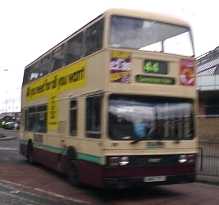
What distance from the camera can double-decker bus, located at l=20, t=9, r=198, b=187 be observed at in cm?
1294

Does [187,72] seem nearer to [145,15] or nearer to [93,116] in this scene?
[145,15]

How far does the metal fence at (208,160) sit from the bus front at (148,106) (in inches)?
193

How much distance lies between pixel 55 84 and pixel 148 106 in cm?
526

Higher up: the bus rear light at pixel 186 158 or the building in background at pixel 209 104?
the building in background at pixel 209 104

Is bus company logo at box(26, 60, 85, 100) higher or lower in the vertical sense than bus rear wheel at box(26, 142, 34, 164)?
higher

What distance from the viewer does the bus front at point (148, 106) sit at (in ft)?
42.4

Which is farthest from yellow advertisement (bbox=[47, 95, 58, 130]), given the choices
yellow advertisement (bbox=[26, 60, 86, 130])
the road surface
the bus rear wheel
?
the bus rear wheel

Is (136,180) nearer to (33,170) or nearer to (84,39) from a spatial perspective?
(84,39)

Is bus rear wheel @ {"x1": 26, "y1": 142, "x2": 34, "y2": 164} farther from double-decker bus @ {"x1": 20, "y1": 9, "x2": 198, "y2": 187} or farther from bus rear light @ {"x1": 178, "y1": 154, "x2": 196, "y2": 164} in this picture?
bus rear light @ {"x1": 178, "y1": 154, "x2": 196, "y2": 164}

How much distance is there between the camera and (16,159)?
24.7 meters

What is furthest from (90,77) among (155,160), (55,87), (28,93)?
(28,93)

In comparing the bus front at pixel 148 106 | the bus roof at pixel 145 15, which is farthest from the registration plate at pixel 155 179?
the bus roof at pixel 145 15

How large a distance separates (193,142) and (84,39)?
3.87 metres

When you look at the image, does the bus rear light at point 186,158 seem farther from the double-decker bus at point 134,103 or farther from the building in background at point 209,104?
the building in background at point 209,104
